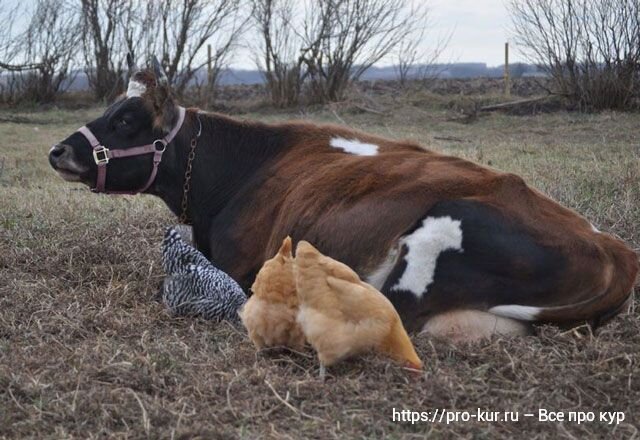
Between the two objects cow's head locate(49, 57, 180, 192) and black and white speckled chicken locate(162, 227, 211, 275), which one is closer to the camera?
black and white speckled chicken locate(162, 227, 211, 275)

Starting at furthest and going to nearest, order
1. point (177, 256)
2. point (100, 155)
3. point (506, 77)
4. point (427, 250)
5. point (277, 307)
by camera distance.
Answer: point (506, 77)
point (100, 155)
point (177, 256)
point (427, 250)
point (277, 307)

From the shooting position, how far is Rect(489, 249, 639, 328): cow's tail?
13.8 ft

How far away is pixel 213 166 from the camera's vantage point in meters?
5.77

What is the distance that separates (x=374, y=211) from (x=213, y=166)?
1.37 m

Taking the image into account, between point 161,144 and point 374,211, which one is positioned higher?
point 161,144

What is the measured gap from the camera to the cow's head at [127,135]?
5.62 metres

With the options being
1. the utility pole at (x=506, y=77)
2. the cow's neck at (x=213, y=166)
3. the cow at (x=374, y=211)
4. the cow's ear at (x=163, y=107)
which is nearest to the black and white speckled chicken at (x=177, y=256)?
the cow at (x=374, y=211)

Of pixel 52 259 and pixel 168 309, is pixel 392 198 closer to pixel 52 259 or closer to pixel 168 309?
pixel 168 309

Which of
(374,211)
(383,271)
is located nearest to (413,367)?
(383,271)

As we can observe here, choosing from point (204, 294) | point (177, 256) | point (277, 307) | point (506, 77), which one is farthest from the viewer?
point (506, 77)

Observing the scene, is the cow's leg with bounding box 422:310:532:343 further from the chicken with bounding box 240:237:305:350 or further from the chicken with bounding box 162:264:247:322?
the chicken with bounding box 162:264:247:322

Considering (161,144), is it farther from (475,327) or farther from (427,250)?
(475,327)

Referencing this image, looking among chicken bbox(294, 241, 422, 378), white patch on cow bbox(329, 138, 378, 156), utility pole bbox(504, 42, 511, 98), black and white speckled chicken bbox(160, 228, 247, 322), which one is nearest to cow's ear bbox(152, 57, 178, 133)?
black and white speckled chicken bbox(160, 228, 247, 322)

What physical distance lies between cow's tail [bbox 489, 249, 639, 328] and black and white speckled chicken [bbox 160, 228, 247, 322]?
1.35m
